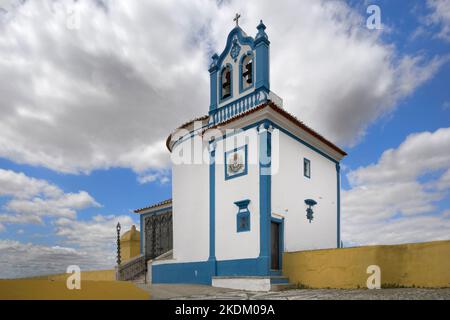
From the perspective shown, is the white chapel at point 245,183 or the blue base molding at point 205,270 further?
the white chapel at point 245,183

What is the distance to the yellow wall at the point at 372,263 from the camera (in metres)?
8.48

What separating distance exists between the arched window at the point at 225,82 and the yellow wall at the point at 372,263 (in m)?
6.12

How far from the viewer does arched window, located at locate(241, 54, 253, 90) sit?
12875 millimetres

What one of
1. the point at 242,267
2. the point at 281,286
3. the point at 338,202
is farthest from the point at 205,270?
the point at 338,202

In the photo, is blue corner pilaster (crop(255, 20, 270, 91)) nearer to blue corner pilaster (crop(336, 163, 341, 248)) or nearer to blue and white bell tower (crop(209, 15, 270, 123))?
blue and white bell tower (crop(209, 15, 270, 123))

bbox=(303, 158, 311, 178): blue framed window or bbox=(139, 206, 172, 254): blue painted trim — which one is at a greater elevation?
bbox=(303, 158, 311, 178): blue framed window

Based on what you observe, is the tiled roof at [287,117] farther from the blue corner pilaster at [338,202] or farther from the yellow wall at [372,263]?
the yellow wall at [372,263]

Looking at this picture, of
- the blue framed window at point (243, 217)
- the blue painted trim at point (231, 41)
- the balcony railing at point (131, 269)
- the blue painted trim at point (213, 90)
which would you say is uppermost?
the blue painted trim at point (231, 41)

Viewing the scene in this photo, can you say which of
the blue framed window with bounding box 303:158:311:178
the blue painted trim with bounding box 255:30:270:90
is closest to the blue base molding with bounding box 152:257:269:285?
the blue framed window with bounding box 303:158:311:178

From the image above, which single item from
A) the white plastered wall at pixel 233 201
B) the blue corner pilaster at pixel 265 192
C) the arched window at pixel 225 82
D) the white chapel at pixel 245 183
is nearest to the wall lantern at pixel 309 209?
the white chapel at pixel 245 183

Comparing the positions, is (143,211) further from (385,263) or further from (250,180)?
(385,263)

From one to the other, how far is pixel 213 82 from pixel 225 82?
0.54 m

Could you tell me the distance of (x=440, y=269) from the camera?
27.5ft
